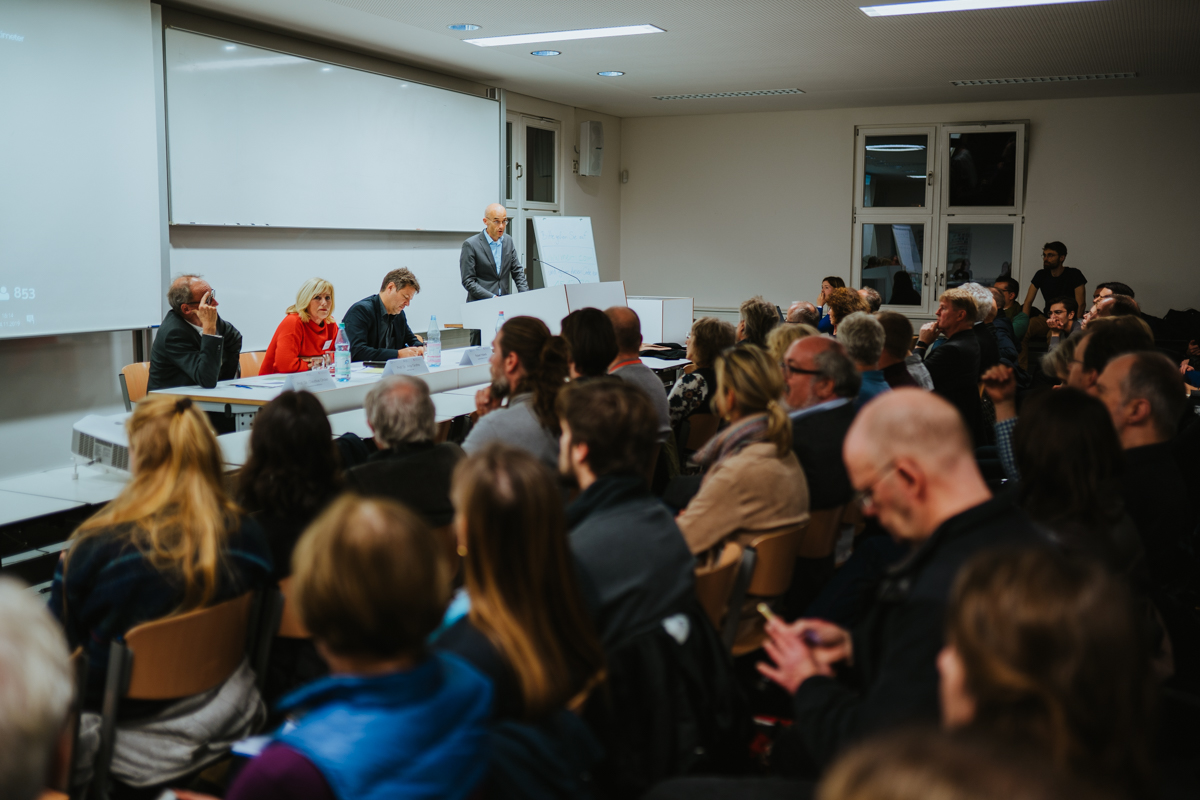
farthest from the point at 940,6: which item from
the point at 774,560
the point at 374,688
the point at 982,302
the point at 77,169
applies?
the point at 374,688

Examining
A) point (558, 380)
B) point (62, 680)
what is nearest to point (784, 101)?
point (558, 380)

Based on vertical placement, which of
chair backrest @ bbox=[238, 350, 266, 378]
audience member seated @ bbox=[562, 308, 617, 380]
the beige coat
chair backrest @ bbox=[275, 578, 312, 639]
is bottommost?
chair backrest @ bbox=[275, 578, 312, 639]

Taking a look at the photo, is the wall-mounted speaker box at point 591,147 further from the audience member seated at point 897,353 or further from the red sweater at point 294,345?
the audience member seated at point 897,353

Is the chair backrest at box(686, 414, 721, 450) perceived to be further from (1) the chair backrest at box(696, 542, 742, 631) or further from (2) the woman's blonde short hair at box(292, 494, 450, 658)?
(2) the woman's blonde short hair at box(292, 494, 450, 658)

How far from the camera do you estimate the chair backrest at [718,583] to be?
215 centimetres

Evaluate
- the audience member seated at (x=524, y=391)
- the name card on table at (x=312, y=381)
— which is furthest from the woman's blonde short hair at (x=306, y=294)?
the audience member seated at (x=524, y=391)

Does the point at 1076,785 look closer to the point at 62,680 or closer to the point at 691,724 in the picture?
the point at 62,680

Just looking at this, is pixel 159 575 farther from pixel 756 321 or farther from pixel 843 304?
pixel 843 304

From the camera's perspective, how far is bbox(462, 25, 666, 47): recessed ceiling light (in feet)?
21.1

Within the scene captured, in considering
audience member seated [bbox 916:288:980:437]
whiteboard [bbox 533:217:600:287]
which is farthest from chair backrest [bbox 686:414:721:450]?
whiteboard [bbox 533:217:600:287]

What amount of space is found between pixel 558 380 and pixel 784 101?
757 cm

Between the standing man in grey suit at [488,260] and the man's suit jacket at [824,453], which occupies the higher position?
the standing man in grey suit at [488,260]

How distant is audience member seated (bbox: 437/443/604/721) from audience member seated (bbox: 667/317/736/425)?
10.2 feet

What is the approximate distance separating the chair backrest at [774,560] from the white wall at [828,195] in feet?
28.2
